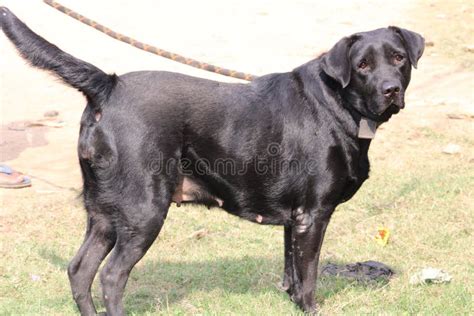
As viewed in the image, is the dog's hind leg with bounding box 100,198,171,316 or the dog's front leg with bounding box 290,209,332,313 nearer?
the dog's hind leg with bounding box 100,198,171,316

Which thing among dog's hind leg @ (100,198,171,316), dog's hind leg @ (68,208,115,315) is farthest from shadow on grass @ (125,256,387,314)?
dog's hind leg @ (100,198,171,316)

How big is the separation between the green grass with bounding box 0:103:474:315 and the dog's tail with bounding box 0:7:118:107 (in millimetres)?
1560

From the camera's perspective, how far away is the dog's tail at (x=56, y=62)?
4.65 metres

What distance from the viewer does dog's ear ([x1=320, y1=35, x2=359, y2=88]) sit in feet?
16.3

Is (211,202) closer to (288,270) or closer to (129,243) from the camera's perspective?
(129,243)

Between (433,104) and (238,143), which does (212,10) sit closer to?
(433,104)

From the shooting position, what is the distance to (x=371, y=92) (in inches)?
196

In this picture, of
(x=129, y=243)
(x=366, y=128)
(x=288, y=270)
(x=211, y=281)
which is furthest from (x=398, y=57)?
(x=211, y=281)

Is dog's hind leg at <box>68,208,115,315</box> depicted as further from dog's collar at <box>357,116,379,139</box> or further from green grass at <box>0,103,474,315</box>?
dog's collar at <box>357,116,379,139</box>

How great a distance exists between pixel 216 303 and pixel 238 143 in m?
1.18

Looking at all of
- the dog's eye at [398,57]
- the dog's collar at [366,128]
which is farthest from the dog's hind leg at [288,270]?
the dog's eye at [398,57]

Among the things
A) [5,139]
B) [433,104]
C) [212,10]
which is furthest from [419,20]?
[5,139]

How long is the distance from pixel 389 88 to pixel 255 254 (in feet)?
7.15

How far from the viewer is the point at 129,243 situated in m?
4.83
